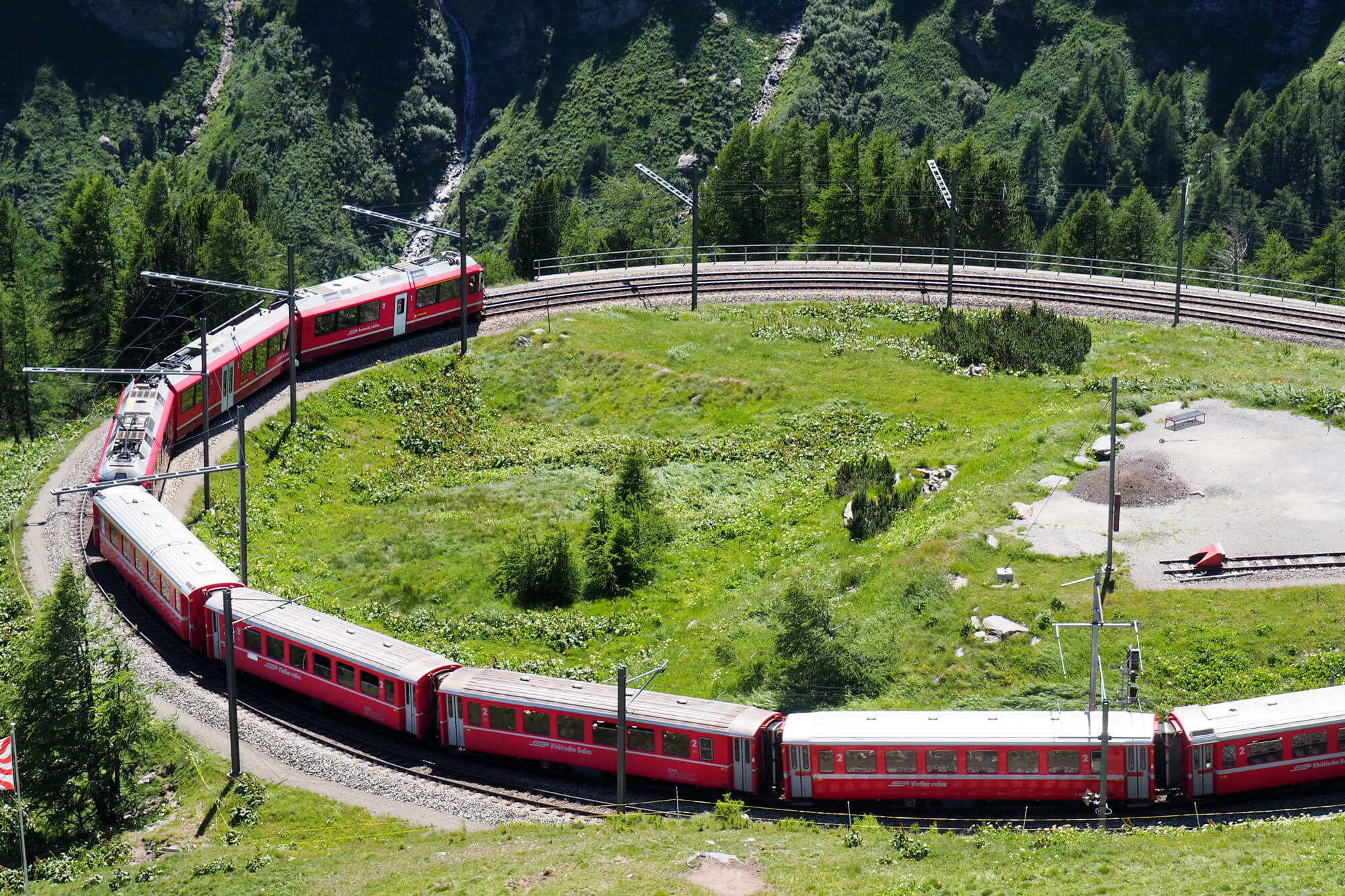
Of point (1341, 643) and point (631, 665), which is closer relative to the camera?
point (1341, 643)

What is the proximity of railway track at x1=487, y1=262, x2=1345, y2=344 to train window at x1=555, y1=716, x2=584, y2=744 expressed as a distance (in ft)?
135

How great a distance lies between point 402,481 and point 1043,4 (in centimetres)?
16172

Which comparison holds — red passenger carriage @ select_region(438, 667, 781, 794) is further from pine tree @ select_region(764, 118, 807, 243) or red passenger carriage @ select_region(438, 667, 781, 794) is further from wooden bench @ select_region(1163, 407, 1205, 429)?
pine tree @ select_region(764, 118, 807, 243)

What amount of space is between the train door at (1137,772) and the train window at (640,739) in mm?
12399

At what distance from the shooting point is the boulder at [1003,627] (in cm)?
4303

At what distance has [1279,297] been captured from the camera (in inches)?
3238

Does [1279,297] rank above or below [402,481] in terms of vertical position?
above

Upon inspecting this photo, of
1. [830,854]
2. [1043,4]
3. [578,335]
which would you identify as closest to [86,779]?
[830,854]

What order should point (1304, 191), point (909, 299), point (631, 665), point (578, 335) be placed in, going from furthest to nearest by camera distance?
point (1304, 191) < point (909, 299) < point (578, 335) < point (631, 665)

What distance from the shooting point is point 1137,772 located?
119 ft

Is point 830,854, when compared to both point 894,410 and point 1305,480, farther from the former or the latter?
point 894,410

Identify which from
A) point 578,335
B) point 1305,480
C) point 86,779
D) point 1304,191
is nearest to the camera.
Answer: point 86,779

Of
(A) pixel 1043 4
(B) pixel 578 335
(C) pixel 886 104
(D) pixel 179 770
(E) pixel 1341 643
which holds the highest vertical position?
(A) pixel 1043 4

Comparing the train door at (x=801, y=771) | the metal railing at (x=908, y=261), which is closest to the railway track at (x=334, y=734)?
the train door at (x=801, y=771)
